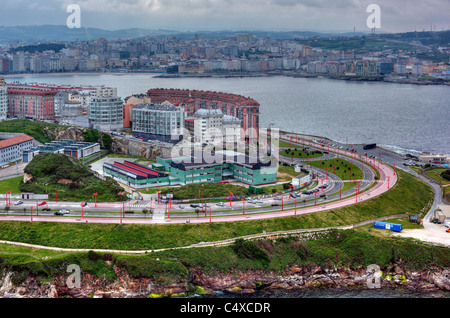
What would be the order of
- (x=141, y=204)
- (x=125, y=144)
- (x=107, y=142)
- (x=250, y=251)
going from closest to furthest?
(x=250, y=251) → (x=141, y=204) → (x=125, y=144) → (x=107, y=142)

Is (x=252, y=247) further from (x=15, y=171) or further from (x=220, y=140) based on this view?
(x=220, y=140)

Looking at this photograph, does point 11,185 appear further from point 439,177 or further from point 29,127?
point 439,177

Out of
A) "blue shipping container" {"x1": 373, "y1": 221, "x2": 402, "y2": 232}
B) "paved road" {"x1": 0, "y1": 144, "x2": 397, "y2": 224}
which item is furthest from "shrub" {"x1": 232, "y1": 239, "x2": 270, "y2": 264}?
"blue shipping container" {"x1": 373, "y1": 221, "x2": 402, "y2": 232}

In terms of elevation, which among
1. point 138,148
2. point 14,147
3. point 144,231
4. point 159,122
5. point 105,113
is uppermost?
point 105,113

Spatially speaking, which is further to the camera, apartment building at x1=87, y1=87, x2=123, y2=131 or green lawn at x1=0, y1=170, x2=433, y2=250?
apartment building at x1=87, y1=87, x2=123, y2=131

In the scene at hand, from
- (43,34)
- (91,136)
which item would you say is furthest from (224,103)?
(43,34)

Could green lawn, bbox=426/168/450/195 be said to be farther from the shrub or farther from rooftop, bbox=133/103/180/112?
rooftop, bbox=133/103/180/112

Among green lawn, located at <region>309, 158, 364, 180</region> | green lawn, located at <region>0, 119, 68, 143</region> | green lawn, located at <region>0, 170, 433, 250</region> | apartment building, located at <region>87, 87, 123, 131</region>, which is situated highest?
apartment building, located at <region>87, 87, 123, 131</region>
